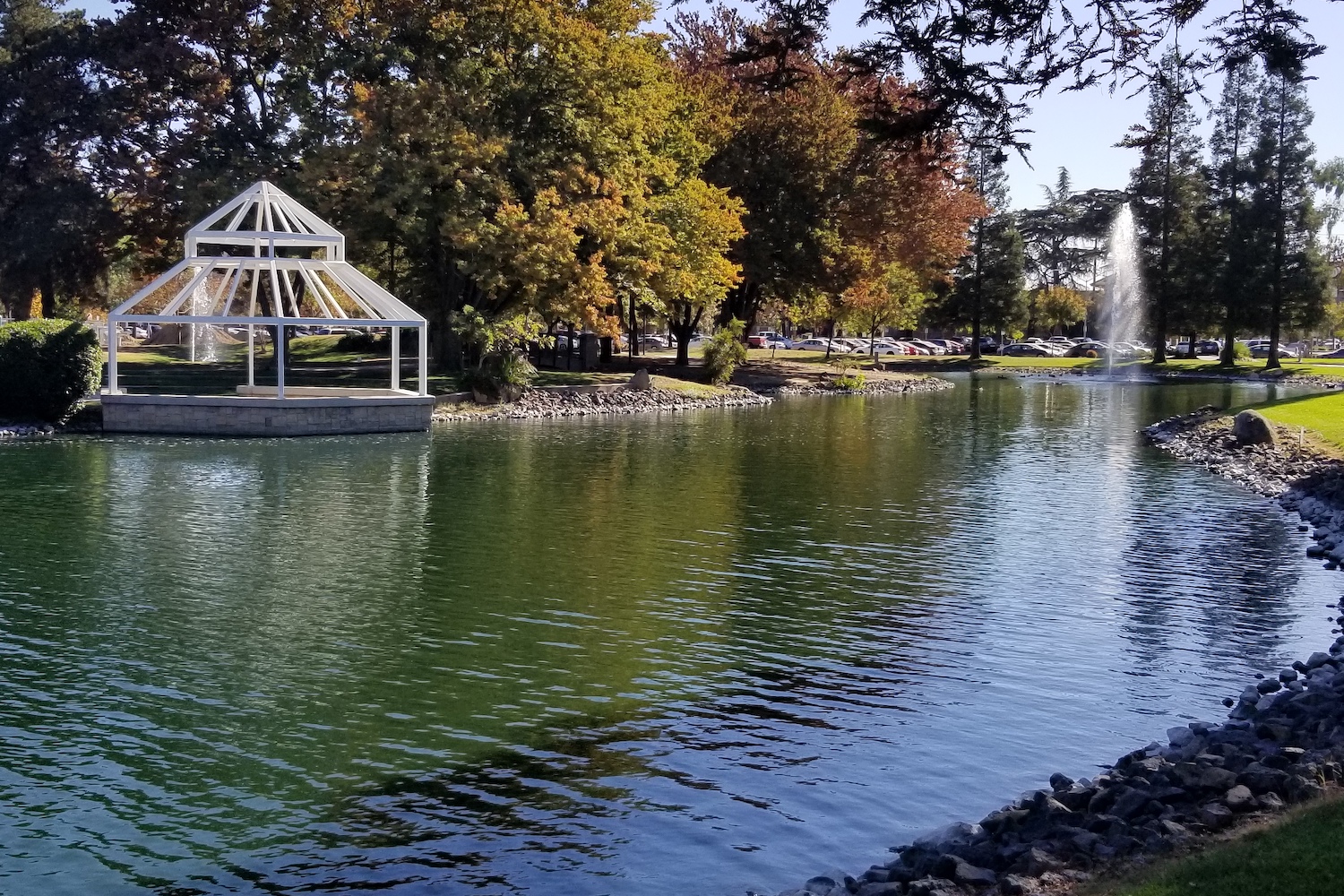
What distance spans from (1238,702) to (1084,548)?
7.28 metres

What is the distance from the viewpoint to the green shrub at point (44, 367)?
97.2 feet

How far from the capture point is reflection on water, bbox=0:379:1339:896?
309 inches

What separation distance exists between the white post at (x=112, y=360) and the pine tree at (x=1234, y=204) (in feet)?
175

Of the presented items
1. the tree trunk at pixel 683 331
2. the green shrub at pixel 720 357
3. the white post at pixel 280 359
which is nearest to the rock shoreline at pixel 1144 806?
the white post at pixel 280 359

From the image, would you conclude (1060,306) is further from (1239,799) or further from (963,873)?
(963,873)

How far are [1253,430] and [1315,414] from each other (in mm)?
5346

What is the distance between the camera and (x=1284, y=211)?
62094mm

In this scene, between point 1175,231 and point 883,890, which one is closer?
point 883,890

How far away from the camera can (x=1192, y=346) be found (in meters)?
77.6

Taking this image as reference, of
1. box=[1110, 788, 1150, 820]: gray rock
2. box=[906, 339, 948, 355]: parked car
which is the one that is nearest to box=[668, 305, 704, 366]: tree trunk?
box=[906, 339, 948, 355]: parked car

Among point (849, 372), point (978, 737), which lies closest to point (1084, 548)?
point (978, 737)

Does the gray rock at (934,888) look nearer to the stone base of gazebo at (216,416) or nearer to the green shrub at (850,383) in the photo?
the stone base of gazebo at (216,416)

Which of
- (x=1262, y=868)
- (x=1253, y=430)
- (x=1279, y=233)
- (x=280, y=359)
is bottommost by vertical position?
(x=1262, y=868)

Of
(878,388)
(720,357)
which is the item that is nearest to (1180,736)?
(720,357)
